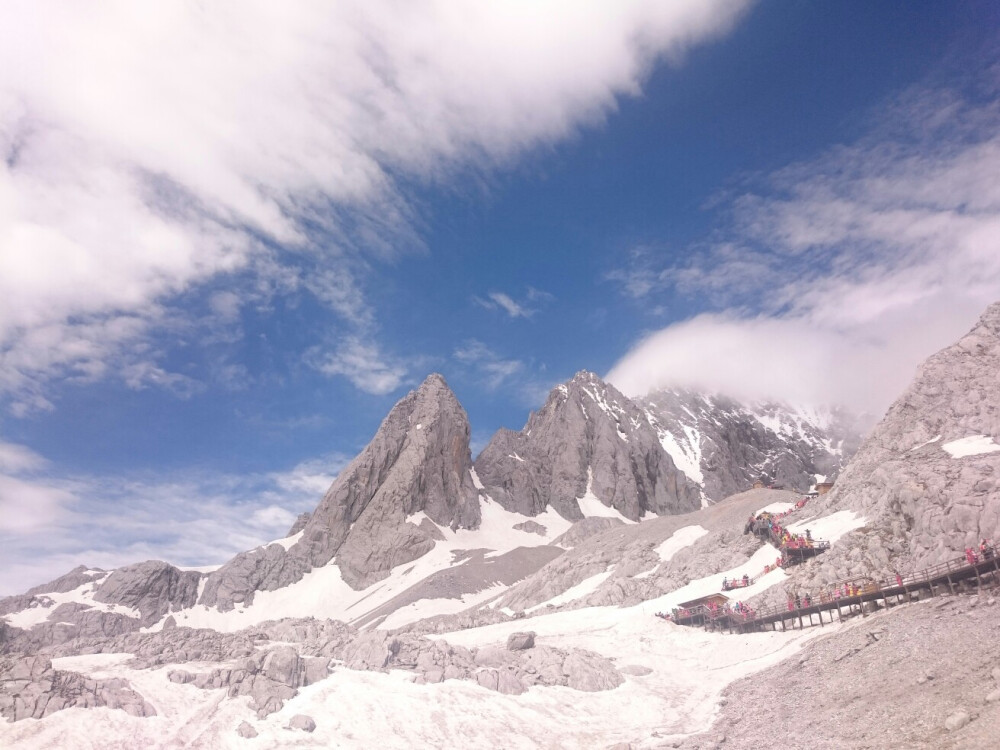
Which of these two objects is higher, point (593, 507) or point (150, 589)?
point (593, 507)

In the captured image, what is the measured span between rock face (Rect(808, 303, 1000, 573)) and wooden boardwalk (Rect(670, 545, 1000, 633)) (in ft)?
10.9

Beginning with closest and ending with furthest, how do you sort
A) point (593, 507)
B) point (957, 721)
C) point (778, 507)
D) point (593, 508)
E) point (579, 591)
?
point (957, 721), point (579, 591), point (778, 507), point (593, 508), point (593, 507)

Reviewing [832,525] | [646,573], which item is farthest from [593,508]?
[832,525]

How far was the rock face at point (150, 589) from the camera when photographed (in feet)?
425

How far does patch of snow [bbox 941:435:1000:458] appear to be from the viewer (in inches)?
1780

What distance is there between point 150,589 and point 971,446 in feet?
482

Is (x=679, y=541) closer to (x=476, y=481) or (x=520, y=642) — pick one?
(x=520, y=642)

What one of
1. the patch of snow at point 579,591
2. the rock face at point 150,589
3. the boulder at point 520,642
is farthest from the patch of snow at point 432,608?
the boulder at point 520,642

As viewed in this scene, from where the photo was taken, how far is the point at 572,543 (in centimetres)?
12500

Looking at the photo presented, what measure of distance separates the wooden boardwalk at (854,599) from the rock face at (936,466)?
3309 mm

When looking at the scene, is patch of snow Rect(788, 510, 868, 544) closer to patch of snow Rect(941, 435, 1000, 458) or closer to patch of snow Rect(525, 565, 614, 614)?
patch of snow Rect(941, 435, 1000, 458)

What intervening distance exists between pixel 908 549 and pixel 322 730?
35516mm

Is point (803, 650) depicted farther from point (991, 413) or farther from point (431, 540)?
point (431, 540)

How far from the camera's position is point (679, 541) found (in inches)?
3095
